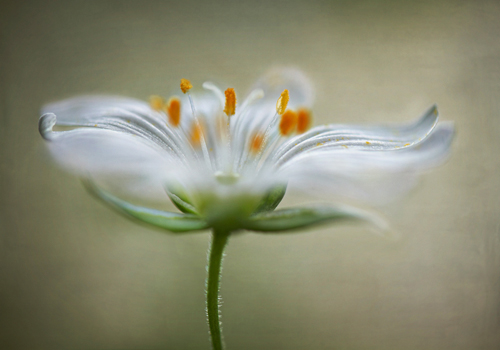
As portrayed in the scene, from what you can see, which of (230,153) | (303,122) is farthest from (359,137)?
(230,153)

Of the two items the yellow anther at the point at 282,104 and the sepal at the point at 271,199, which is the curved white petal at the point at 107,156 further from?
the yellow anther at the point at 282,104

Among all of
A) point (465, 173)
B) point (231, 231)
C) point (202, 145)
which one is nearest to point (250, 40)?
A: point (465, 173)

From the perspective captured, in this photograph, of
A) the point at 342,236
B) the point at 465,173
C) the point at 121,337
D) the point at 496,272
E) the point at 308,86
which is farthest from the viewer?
the point at 342,236

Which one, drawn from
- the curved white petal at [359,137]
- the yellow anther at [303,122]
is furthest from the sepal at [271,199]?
the yellow anther at [303,122]

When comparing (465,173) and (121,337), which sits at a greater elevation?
(465,173)

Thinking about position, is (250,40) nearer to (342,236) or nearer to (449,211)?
(342,236)

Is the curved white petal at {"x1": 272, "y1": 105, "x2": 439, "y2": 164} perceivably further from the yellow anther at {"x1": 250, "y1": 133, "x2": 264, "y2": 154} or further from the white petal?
Result: the white petal

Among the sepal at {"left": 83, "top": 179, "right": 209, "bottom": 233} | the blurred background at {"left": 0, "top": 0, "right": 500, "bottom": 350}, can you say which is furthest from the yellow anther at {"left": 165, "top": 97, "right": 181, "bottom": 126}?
the blurred background at {"left": 0, "top": 0, "right": 500, "bottom": 350}
